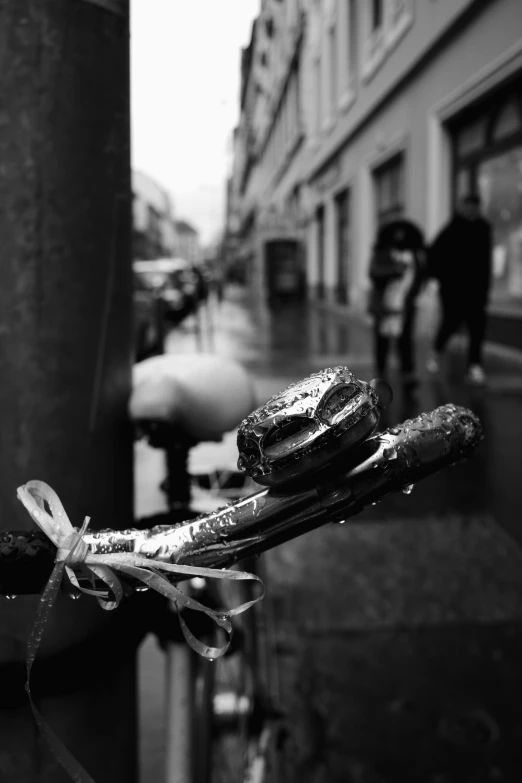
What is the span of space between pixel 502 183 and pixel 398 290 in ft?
12.6

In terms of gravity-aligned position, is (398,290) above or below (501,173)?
below

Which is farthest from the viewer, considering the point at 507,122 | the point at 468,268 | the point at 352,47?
the point at 352,47

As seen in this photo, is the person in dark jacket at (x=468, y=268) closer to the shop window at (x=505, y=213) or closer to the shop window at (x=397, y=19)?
the shop window at (x=505, y=213)

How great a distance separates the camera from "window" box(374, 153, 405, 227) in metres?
14.2

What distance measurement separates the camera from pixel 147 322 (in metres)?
11.1

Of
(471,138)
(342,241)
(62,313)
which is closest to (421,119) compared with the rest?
(471,138)

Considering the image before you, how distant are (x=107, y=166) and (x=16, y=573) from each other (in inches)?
19.1

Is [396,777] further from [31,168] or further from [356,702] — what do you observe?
[31,168]

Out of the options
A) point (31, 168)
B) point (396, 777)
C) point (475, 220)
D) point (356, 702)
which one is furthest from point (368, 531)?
point (475, 220)

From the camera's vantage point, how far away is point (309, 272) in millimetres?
27094

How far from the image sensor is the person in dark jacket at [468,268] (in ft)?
24.0

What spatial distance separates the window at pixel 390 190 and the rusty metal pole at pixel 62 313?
13453 mm

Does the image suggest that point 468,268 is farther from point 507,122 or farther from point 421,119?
point 421,119

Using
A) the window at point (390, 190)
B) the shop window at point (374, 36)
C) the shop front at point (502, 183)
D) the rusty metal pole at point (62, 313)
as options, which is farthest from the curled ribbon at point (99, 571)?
the window at point (390, 190)
